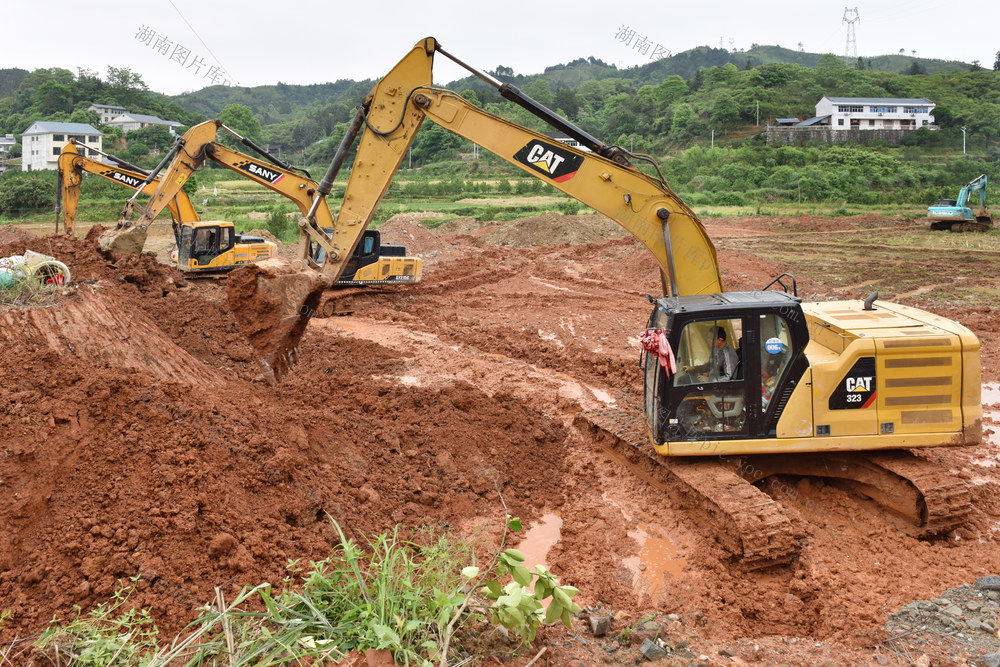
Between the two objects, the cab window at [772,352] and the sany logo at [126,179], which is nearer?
the cab window at [772,352]

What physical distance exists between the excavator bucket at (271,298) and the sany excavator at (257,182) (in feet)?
24.0

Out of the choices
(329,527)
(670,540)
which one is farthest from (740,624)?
(329,527)

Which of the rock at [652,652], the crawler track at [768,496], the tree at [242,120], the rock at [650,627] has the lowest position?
the rock at [650,627]

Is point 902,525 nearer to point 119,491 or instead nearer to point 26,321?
point 119,491

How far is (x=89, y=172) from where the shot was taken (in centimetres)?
Answer: 1970

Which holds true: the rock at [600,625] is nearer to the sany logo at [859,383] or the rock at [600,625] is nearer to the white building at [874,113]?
the sany logo at [859,383]

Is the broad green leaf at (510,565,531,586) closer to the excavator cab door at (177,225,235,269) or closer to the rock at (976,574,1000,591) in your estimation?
Answer: the rock at (976,574,1000,591)

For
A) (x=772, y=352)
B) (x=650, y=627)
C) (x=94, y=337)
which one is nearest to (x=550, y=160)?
(x=772, y=352)

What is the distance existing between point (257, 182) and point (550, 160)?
395 inches

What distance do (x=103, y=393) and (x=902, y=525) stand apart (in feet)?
23.9

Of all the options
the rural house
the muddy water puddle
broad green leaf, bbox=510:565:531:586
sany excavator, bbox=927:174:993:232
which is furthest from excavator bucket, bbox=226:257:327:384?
the rural house

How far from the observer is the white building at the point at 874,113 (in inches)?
2643

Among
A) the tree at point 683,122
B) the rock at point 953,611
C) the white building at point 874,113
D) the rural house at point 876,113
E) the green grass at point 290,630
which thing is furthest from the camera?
the rural house at point 876,113

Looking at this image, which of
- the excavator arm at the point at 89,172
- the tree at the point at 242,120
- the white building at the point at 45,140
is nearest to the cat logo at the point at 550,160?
the excavator arm at the point at 89,172
